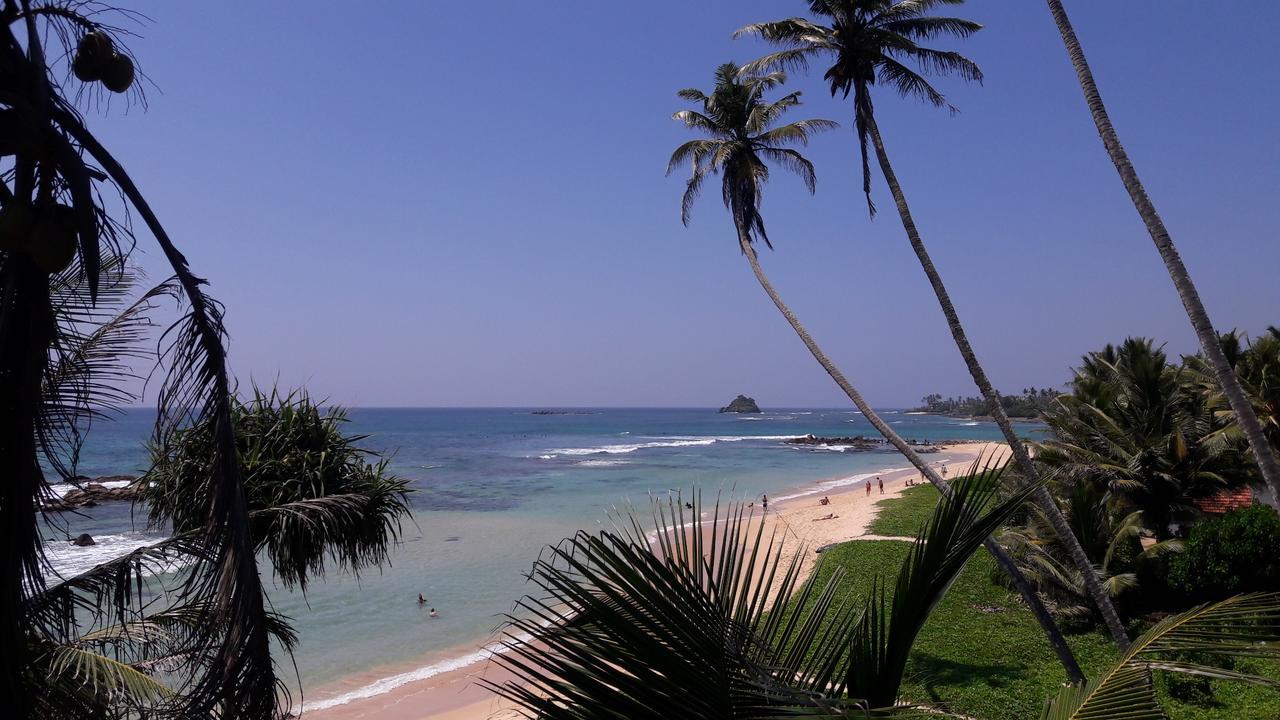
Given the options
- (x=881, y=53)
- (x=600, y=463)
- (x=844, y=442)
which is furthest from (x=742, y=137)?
(x=844, y=442)

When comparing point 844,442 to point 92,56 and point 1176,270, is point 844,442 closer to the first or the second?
point 1176,270

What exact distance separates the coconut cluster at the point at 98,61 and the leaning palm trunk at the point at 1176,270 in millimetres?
6220

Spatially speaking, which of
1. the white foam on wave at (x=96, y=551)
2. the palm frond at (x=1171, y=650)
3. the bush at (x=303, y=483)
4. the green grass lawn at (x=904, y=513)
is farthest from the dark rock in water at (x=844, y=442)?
the palm frond at (x=1171, y=650)

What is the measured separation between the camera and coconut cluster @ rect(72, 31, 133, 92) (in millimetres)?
2033

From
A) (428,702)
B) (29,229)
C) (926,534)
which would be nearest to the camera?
(29,229)

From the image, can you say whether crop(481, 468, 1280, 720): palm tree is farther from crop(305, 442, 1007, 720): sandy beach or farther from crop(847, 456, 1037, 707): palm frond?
crop(305, 442, 1007, 720): sandy beach

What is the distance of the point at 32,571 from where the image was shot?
171cm

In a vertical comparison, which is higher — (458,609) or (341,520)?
(341,520)

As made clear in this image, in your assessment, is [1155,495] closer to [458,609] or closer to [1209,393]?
[1209,393]

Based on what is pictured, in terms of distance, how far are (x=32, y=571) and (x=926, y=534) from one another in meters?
2.57

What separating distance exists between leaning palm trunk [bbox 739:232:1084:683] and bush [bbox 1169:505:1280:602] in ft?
8.34

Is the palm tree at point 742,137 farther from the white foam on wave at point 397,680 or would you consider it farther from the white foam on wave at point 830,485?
the white foam on wave at point 830,485

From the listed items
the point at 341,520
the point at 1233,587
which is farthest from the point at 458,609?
the point at 1233,587

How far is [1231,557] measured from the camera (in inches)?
453
